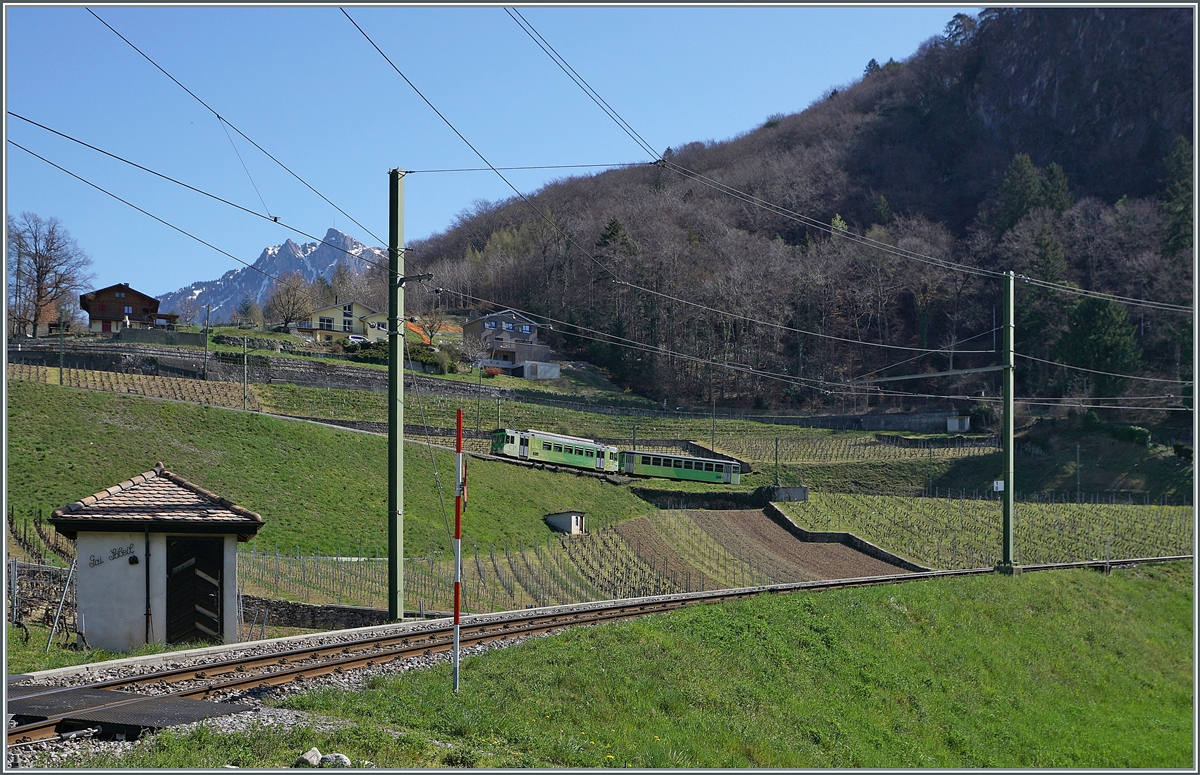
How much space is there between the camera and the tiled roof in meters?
13.4

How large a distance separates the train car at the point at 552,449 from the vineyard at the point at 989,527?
10.5m

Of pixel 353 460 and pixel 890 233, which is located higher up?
pixel 890 233

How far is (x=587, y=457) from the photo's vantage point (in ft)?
171

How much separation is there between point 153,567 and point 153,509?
822 mm

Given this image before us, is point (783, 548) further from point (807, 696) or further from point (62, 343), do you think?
point (62, 343)

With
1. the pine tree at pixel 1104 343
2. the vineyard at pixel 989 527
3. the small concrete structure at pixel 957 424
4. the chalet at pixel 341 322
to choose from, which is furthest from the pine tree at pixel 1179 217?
the chalet at pixel 341 322

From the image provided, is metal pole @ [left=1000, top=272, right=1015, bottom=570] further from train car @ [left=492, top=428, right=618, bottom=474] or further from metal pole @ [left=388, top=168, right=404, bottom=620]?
train car @ [left=492, top=428, right=618, bottom=474]

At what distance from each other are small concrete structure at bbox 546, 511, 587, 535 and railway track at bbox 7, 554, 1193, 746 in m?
21.3

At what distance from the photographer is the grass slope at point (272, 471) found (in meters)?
32.4

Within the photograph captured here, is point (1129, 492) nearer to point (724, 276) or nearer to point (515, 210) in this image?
point (724, 276)

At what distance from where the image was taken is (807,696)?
43.2ft

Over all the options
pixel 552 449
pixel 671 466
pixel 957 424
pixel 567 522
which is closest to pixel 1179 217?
pixel 957 424

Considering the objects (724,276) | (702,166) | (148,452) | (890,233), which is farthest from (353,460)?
(702,166)

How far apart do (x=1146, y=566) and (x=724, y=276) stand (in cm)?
6776
